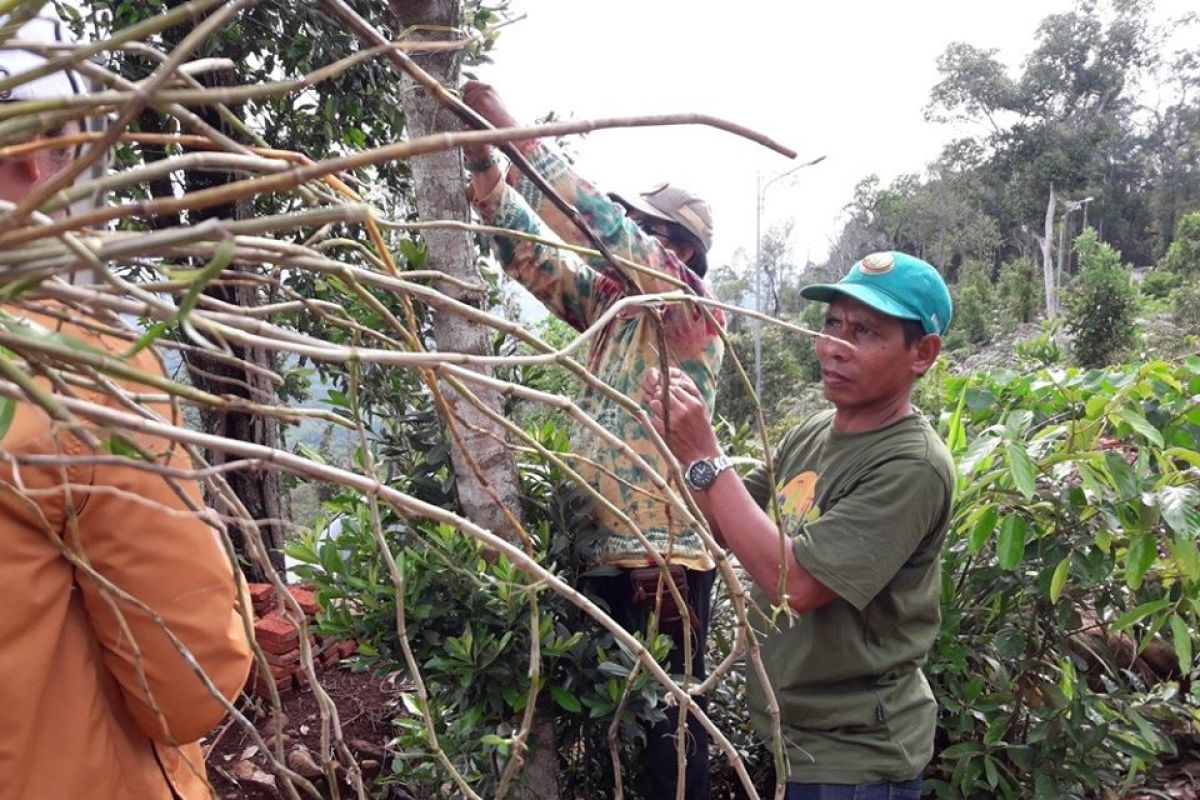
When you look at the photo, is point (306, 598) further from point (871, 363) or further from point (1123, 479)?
point (1123, 479)

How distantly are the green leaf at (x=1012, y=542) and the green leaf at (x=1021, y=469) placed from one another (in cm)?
20

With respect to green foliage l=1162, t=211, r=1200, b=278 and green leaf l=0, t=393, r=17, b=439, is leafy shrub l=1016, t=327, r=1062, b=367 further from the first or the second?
green foliage l=1162, t=211, r=1200, b=278

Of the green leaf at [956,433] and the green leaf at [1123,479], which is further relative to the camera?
the green leaf at [956,433]

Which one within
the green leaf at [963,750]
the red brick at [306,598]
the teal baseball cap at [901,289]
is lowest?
the red brick at [306,598]

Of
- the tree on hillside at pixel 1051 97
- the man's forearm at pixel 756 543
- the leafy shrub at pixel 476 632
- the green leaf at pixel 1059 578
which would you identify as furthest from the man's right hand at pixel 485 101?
the tree on hillside at pixel 1051 97

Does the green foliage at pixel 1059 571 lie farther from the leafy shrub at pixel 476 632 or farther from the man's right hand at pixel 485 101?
the man's right hand at pixel 485 101

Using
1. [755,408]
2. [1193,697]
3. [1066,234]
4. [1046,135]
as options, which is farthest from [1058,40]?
[755,408]

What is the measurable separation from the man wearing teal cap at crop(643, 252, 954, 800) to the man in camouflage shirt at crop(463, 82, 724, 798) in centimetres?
24

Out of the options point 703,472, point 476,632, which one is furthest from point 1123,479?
point 476,632

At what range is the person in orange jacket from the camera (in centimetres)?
101

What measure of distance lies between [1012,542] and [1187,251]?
92.6 ft

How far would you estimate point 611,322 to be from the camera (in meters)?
2.16

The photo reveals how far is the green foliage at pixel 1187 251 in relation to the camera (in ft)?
81.8

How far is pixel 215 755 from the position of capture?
3.07 m
